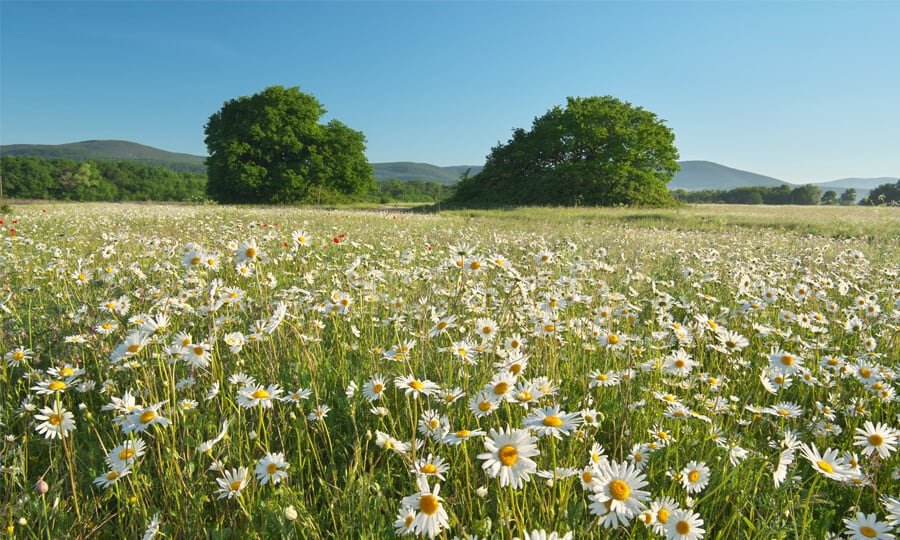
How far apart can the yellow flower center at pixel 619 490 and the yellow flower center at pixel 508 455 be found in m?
0.26

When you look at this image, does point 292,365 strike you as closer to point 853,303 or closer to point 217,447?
point 217,447

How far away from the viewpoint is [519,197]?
1618 inches

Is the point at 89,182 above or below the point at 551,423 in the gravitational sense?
above

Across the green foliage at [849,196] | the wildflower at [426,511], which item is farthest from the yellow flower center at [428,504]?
the green foliage at [849,196]

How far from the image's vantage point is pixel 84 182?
7838 cm

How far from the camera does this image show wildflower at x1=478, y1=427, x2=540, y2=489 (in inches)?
45.4

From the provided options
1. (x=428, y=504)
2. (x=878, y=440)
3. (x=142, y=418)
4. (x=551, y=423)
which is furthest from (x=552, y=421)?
(x=878, y=440)

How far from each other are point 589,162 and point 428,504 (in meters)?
42.1

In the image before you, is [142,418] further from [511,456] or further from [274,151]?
[274,151]

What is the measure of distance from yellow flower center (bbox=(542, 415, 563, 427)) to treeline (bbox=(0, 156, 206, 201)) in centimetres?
8270

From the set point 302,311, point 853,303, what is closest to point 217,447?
point 302,311

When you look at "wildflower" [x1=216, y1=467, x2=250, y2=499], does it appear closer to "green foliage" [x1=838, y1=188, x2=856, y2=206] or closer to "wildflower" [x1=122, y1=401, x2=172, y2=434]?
"wildflower" [x1=122, y1=401, x2=172, y2=434]

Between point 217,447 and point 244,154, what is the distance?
4914 centimetres

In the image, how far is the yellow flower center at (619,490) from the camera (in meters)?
1.16
